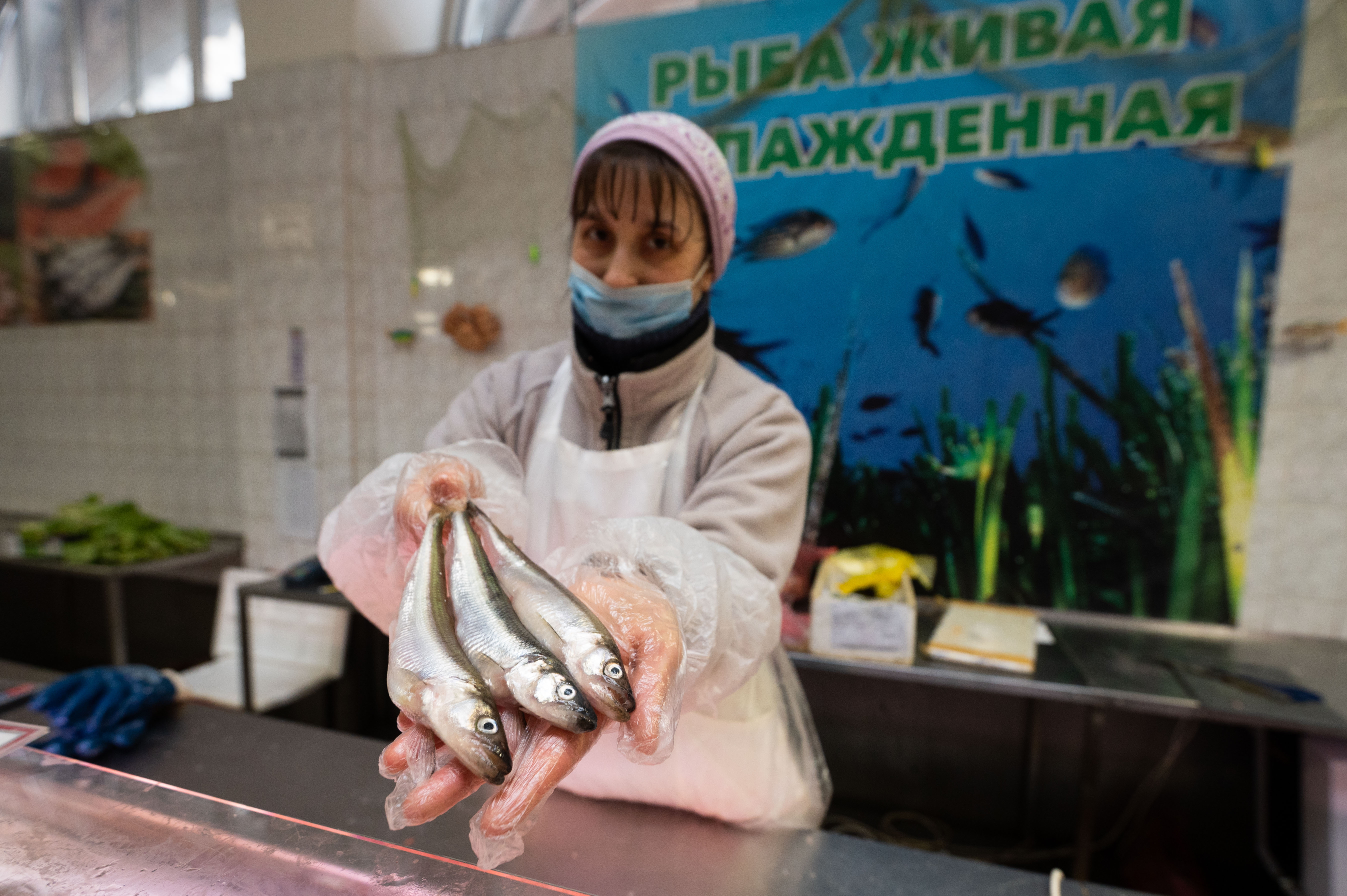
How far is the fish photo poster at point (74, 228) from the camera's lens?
12.5 ft

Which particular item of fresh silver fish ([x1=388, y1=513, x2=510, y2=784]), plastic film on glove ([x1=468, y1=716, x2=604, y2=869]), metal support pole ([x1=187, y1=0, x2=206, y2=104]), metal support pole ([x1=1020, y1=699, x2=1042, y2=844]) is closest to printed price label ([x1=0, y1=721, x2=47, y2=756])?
fresh silver fish ([x1=388, y1=513, x2=510, y2=784])

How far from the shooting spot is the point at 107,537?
10.9 feet

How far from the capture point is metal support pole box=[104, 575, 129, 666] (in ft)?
10.4

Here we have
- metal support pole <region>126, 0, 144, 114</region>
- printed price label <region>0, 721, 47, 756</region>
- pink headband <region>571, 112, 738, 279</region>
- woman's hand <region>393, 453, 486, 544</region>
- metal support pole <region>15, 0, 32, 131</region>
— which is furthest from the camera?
metal support pole <region>15, 0, 32, 131</region>

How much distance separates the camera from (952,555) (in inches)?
99.4

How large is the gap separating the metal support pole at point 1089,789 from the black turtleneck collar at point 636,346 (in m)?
1.84

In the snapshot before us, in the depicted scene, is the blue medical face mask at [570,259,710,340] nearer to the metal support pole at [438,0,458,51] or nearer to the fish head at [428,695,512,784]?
the fish head at [428,695,512,784]

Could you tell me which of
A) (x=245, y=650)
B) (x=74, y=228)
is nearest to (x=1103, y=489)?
(x=245, y=650)

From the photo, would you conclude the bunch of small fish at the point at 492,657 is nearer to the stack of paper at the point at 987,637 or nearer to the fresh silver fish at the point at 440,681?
the fresh silver fish at the point at 440,681

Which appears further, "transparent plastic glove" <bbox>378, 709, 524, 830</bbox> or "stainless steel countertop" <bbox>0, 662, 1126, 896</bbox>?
"stainless steel countertop" <bbox>0, 662, 1126, 896</bbox>

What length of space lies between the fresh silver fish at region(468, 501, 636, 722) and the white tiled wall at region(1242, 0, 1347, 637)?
281 cm

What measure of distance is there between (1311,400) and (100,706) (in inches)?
148

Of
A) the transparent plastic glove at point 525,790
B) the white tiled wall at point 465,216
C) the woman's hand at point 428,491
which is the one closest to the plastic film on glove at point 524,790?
the transparent plastic glove at point 525,790

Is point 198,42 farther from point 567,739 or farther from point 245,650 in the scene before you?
point 567,739
